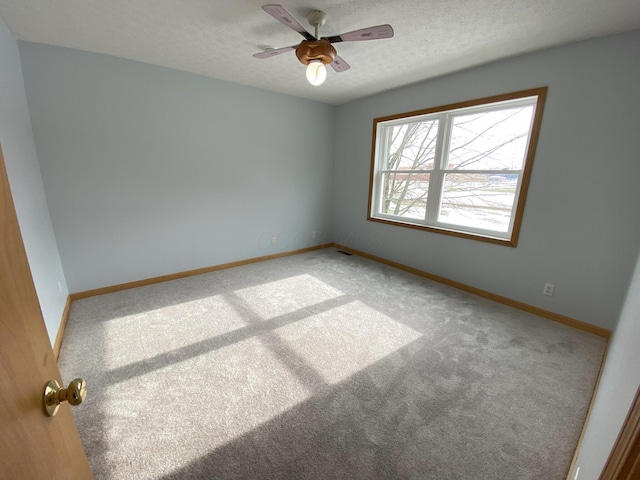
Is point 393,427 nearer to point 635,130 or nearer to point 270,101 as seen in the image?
point 635,130

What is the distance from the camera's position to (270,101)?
367 cm

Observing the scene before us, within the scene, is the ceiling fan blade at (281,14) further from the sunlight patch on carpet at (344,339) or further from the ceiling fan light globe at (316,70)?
the sunlight patch on carpet at (344,339)

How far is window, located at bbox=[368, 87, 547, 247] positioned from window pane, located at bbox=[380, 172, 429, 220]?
13 mm

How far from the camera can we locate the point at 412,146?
3.60 metres

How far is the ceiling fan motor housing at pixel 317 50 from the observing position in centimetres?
185

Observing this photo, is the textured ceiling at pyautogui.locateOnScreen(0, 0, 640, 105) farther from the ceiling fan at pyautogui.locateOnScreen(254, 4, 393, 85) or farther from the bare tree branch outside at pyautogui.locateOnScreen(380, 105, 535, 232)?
the bare tree branch outside at pyautogui.locateOnScreen(380, 105, 535, 232)

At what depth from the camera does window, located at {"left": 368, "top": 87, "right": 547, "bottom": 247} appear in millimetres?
2658

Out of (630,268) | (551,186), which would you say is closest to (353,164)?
(551,186)

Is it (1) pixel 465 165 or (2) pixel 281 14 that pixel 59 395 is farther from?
(1) pixel 465 165

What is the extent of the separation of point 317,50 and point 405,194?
237cm

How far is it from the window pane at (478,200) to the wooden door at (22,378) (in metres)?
3.44

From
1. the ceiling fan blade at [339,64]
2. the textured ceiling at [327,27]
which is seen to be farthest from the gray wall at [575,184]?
the ceiling fan blade at [339,64]

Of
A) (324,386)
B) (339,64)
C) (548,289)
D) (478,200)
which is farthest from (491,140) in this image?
(324,386)

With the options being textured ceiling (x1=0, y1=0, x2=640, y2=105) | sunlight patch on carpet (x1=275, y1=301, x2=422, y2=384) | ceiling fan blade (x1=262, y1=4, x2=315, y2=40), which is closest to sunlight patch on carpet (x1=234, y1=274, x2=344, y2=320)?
sunlight patch on carpet (x1=275, y1=301, x2=422, y2=384)
